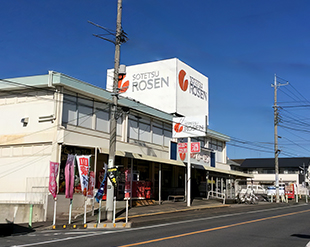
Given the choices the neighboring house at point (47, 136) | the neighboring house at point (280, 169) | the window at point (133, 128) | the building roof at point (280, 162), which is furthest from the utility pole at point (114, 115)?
the building roof at point (280, 162)

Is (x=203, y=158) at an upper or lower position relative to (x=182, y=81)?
lower

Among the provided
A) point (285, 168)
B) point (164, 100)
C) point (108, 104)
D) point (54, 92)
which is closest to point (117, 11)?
point (54, 92)

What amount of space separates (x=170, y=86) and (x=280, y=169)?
50800mm

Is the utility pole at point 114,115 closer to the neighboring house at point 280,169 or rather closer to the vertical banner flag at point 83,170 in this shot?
the vertical banner flag at point 83,170

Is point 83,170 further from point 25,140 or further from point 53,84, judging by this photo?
point 25,140

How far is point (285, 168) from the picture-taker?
77688 mm

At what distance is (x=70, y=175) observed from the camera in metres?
16.8

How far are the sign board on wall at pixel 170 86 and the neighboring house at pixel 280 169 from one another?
4082 cm

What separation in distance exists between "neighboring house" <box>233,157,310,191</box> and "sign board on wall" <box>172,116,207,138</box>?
52.3 m

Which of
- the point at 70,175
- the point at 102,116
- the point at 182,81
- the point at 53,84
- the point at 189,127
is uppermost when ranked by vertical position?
the point at 182,81

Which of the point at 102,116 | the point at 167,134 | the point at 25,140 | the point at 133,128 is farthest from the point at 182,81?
the point at 25,140

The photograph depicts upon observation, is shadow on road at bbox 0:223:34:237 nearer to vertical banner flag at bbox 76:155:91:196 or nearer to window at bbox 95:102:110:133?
vertical banner flag at bbox 76:155:91:196

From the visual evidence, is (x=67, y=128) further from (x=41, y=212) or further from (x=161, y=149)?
(x=161, y=149)

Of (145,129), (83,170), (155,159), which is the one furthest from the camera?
(145,129)
